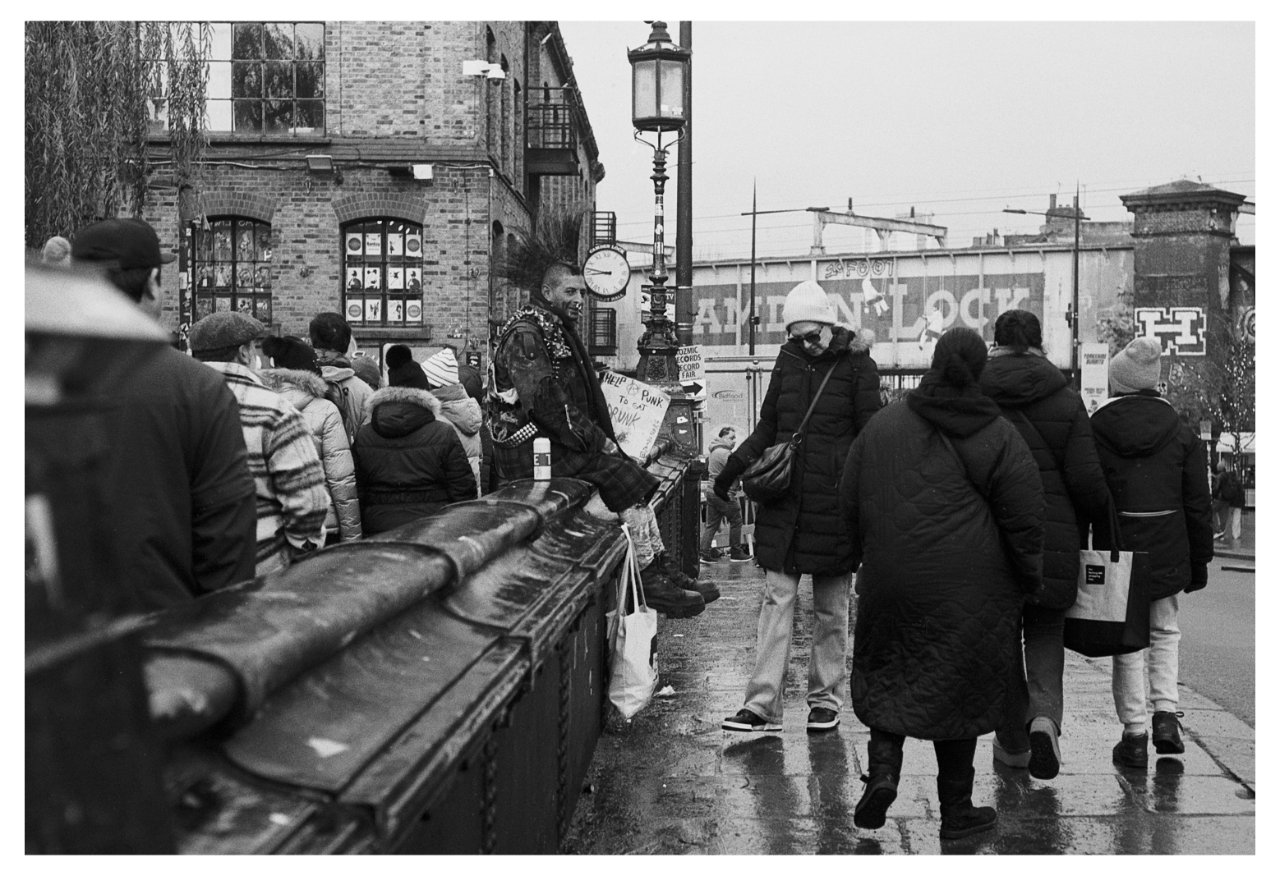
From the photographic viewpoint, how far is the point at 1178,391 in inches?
1772

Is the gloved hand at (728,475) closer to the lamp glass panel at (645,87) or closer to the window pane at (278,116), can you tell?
the lamp glass panel at (645,87)

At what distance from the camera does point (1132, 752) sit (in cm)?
605

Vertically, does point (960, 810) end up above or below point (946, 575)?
below

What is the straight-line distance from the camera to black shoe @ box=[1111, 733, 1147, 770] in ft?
19.8

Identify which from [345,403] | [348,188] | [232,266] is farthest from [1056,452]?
[232,266]

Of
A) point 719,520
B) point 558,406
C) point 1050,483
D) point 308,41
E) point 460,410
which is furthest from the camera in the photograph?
point 308,41

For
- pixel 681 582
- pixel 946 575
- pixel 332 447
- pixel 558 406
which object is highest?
pixel 558 406

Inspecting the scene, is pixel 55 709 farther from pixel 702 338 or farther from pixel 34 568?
pixel 702 338

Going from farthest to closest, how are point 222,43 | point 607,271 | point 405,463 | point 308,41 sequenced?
point 308,41 → point 222,43 → point 607,271 → point 405,463

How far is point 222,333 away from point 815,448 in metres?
2.69

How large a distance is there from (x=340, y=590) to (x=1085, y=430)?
13.4 ft

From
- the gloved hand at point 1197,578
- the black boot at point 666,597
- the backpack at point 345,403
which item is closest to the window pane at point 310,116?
the backpack at point 345,403

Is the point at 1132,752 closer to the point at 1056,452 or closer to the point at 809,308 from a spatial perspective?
the point at 1056,452

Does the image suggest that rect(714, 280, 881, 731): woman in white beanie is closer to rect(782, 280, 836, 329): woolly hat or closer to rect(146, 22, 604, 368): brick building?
rect(782, 280, 836, 329): woolly hat
